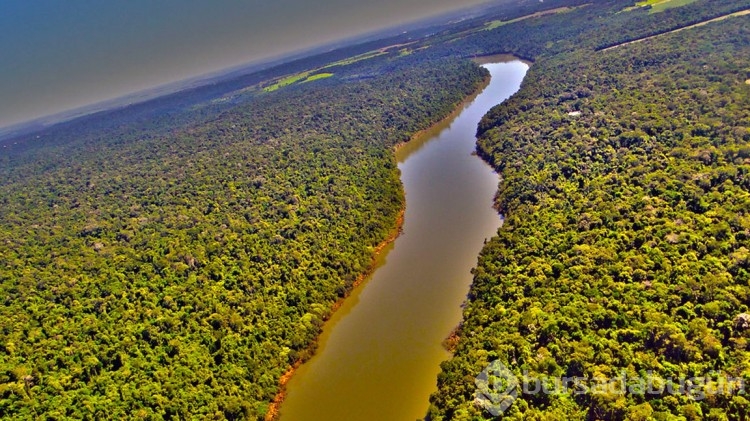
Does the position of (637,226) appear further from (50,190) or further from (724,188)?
(50,190)

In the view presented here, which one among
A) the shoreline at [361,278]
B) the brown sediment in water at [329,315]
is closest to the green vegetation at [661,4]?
the shoreline at [361,278]

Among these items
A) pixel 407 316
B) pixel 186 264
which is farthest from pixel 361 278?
pixel 186 264

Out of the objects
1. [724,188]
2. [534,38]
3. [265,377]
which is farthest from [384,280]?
[534,38]

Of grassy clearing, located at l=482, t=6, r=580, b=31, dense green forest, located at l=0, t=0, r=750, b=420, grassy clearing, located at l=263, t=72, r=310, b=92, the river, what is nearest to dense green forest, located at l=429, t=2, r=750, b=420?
dense green forest, located at l=0, t=0, r=750, b=420

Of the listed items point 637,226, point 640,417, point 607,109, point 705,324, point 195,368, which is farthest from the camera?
point 607,109

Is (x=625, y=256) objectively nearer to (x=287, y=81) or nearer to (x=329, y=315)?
(x=329, y=315)

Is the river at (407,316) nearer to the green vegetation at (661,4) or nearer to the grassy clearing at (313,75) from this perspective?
the green vegetation at (661,4)
